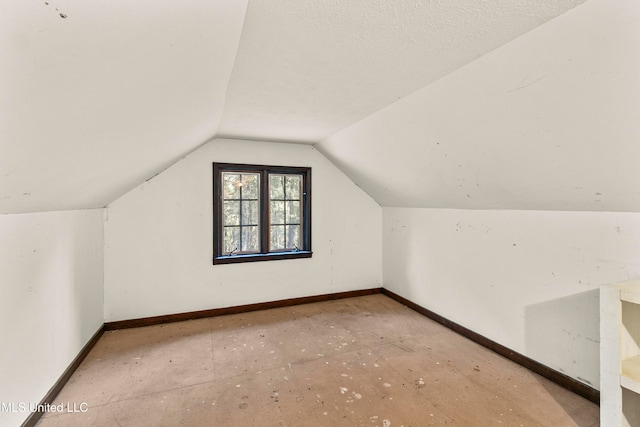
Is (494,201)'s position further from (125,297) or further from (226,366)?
(125,297)

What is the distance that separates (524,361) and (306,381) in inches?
66.3

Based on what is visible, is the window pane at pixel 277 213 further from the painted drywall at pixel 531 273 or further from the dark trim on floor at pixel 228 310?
the painted drywall at pixel 531 273

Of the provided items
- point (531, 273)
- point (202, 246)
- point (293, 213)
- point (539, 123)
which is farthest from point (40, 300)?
point (531, 273)

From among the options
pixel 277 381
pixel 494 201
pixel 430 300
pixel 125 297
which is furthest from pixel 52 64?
pixel 430 300

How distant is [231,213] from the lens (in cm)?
360

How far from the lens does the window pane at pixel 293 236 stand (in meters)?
3.91

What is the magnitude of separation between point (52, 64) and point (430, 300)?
3480 millimetres

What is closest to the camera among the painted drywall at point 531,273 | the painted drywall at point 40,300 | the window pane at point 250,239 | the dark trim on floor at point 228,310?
the painted drywall at point 40,300

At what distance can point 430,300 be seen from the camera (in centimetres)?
336

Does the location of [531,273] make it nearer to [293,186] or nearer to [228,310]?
[293,186]

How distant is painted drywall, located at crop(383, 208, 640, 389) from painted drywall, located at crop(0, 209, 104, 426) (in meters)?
3.22

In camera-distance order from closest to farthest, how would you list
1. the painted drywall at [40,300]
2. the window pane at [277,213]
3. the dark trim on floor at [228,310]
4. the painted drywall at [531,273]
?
the painted drywall at [40,300] → the painted drywall at [531,273] → the dark trim on floor at [228,310] → the window pane at [277,213]

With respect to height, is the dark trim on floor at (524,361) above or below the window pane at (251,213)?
below

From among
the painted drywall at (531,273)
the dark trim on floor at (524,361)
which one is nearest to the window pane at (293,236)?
the painted drywall at (531,273)
